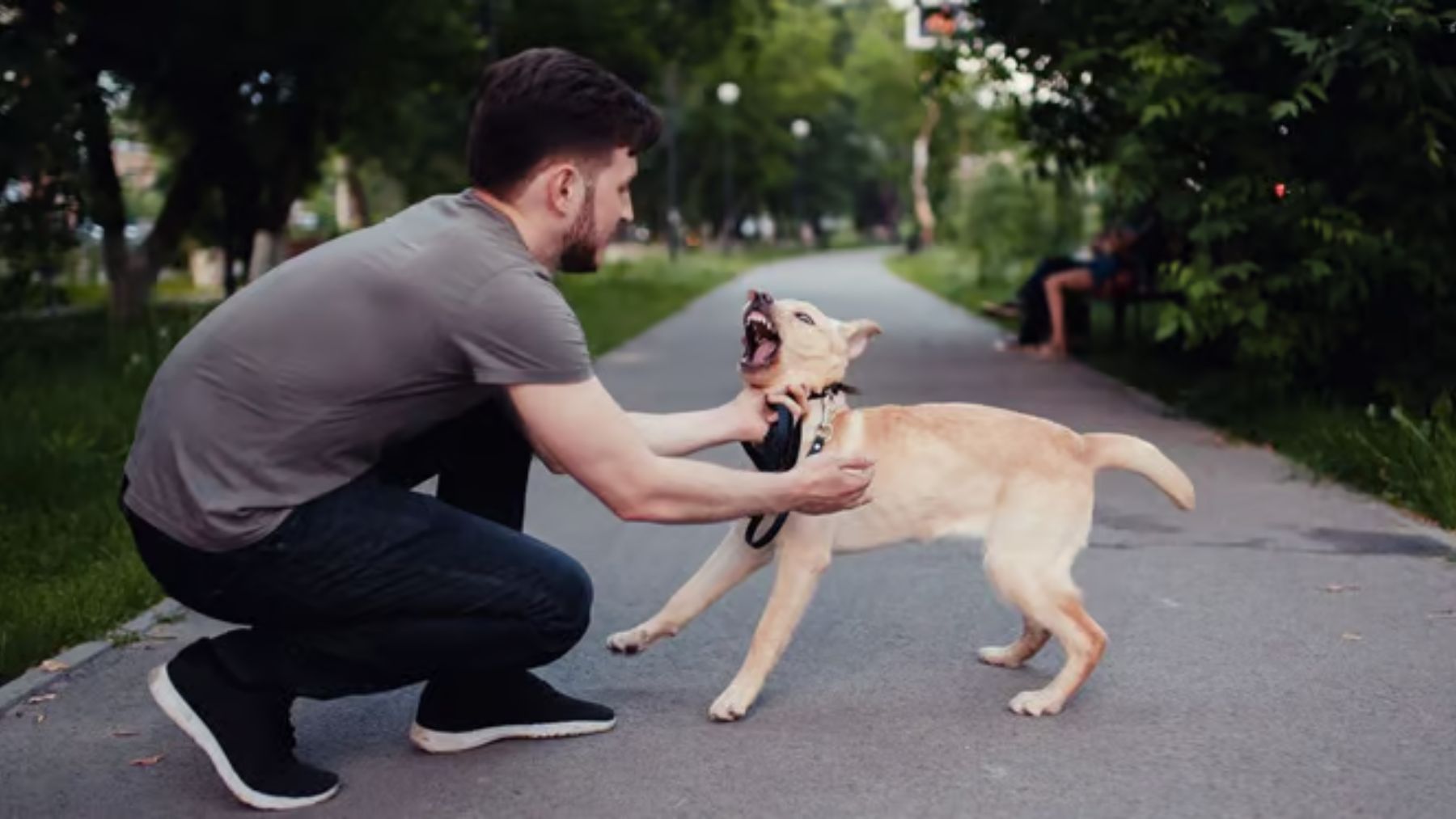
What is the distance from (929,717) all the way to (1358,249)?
634 centimetres

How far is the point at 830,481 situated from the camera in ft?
13.6

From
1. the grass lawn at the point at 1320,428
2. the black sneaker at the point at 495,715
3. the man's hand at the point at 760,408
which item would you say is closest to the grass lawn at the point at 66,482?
the black sneaker at the point at 495,715

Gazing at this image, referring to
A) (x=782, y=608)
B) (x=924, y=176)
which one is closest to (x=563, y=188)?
(x=782, y=608)

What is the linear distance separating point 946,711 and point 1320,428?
5.67 m

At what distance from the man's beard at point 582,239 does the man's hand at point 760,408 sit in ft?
1.86

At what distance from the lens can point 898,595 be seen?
21.4 feet

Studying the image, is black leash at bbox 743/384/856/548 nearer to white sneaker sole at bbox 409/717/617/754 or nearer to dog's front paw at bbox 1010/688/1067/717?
white sneaker sole at bbox 409/717/617/754

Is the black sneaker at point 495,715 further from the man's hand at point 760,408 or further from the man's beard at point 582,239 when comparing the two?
the man's beard at point 582,239

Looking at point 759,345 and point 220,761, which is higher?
point 759,345

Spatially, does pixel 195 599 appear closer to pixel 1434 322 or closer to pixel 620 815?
pixel 620 815

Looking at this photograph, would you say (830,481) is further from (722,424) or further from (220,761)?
(220,761)

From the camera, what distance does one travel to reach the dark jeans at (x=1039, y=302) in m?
16.9

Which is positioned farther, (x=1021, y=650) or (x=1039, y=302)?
(x=1039, y=302)

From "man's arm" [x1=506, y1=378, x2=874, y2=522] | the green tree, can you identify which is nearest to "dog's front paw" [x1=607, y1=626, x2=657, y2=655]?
"man's arm" [x1=506, y1=378, x2=874, y2=522]
